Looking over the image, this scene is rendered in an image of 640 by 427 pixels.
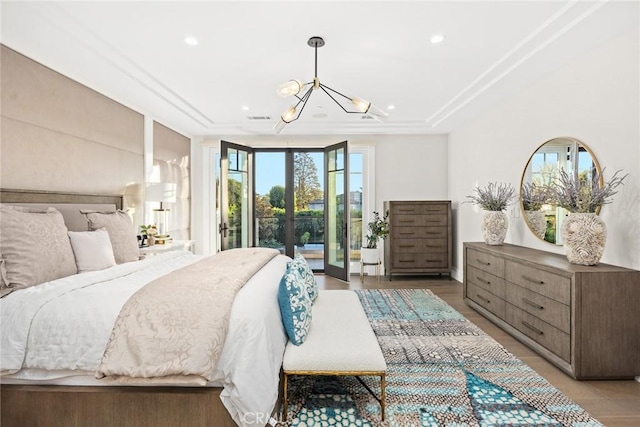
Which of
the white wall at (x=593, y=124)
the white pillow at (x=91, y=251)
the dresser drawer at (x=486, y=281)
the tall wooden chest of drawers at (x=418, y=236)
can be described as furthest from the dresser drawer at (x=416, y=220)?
the white pillow at (x=91, y=251)

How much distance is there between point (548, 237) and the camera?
10.7 ft

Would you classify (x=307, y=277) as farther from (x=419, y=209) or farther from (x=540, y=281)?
(x=419, y=209)

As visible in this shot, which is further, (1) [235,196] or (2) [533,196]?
(1) [235,196]

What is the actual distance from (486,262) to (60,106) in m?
4.34

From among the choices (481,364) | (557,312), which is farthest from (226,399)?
(557,312)

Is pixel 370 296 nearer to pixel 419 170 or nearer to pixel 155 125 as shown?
pixel 419 170

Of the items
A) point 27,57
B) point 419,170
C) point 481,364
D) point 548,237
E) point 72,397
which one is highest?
point 27,57

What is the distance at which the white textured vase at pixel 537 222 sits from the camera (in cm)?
332

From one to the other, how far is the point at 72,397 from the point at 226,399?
80 cm

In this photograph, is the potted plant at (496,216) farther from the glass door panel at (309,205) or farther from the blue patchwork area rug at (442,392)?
the glass door panel at (309,205)

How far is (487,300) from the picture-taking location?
359cm

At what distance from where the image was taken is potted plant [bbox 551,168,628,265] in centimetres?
249

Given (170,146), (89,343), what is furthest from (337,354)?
(170,146)

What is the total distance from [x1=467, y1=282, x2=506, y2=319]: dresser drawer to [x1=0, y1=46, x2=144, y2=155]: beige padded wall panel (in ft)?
14.2
